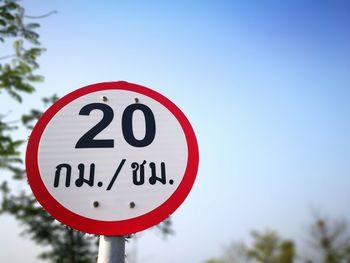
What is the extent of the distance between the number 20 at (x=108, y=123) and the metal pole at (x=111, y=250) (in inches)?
14.8

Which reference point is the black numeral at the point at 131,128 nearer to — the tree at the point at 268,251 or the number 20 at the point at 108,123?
the number 20 at the point at 108,123

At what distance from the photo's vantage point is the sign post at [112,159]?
3.42ft

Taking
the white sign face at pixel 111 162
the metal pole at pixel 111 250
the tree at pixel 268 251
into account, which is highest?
the tree at pixel 268 251

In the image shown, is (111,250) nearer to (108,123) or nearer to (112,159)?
(112,159)

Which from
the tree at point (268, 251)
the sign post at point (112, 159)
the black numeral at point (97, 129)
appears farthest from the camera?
the tree at point (268, 251)

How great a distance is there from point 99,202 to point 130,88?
1.86 feet

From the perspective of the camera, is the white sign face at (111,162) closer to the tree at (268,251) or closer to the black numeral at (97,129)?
the black numeral at (97,129)

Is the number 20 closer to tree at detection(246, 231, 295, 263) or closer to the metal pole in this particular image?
the metal pole

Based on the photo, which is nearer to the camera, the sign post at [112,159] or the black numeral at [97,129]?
the sign post at [112,159]

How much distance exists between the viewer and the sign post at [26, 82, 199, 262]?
41.0 inches

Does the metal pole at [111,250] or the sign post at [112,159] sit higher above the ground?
the sign post at [112,159]

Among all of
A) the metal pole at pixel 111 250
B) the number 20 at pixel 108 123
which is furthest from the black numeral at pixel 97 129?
the metal pole at pixel 111 250

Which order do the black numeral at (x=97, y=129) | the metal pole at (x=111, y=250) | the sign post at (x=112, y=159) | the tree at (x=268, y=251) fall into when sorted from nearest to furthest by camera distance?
the metal pole at (x=111, y=250), the sign post at (x=112, y=159), the black numeral at (x=97, y=129), the tree at (x=268, y=251)

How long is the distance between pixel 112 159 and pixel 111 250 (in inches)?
13.8
